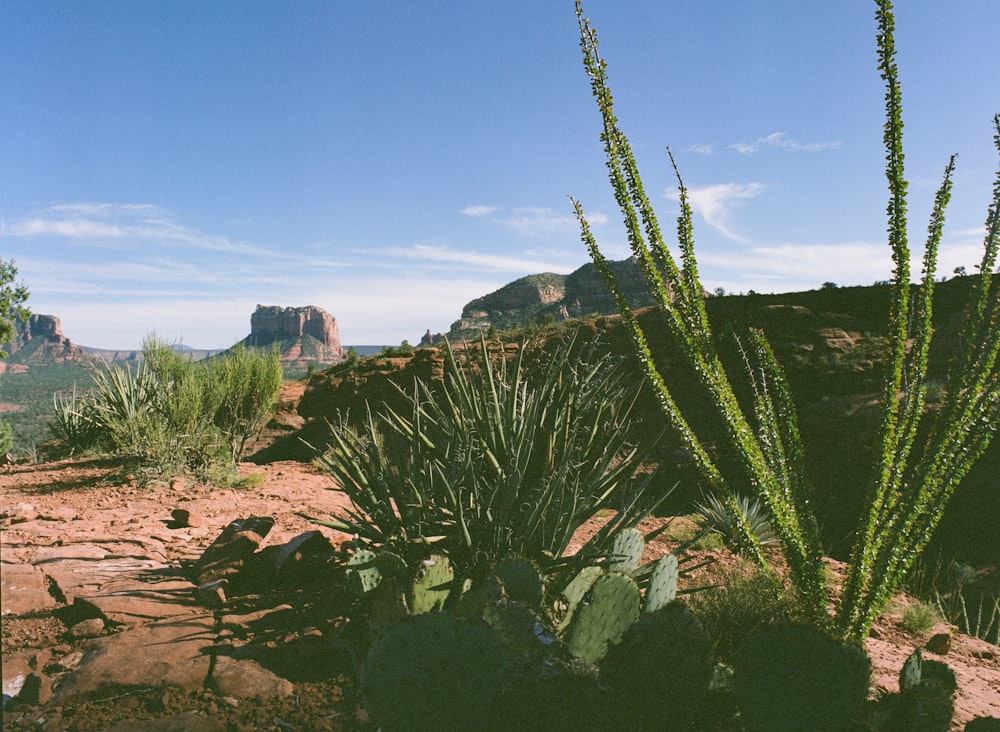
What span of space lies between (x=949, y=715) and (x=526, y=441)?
209cm

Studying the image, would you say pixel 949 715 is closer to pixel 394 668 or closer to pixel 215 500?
pixel 394 668

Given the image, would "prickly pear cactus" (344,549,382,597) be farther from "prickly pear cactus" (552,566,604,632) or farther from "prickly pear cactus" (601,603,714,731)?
"prickly pear cactus" (601,603,714,731)

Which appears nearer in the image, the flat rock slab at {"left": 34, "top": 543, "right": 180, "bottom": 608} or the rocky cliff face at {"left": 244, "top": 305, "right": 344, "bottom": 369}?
the flat rock slab at {"left": 34, "top": 543, "right": 180, "bottom": 608}

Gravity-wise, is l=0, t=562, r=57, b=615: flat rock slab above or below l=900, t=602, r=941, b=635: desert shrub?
above

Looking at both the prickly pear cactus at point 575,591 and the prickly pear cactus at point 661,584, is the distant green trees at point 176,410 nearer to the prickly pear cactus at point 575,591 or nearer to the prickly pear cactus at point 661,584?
the prickly pear cactus at point 575,591

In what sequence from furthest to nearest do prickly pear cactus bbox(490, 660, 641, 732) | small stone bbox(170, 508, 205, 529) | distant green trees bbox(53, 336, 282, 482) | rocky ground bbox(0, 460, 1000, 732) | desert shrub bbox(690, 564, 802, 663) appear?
1. distant green trees bbox(53, 336, 282, 482)
2. small stone bbox(170, 508, 205, 529)
3. desert shrub bbox(690, 564, 802, 663)
4. rocky ground bbox(0, 460, 1000, 732)
5. prickly pear cactus bbox(490, 660, 641, 732)

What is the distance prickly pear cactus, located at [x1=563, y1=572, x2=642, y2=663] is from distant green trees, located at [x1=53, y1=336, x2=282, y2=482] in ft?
20.4

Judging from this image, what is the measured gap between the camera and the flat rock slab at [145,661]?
2520 mm

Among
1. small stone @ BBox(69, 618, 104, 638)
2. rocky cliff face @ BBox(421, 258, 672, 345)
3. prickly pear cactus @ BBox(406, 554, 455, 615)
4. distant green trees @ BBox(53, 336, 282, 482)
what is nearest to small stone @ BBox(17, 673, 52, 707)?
small stone @ BBox(69, 618, 104, 638)

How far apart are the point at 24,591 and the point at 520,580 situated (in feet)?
10.3

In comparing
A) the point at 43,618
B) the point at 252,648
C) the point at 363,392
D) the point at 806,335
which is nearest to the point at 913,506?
the point at 252,648

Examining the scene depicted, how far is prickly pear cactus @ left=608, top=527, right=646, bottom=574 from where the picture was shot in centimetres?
302

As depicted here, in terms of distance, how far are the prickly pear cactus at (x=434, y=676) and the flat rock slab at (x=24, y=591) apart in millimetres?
2643

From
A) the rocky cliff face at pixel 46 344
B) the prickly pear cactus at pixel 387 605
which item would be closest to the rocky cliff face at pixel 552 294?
the prickly pear cactus at pixel 387 605
